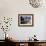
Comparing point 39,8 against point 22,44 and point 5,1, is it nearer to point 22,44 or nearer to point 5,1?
point 5,1

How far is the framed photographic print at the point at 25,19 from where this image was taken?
5.29m

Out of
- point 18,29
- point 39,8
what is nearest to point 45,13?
point 39,8

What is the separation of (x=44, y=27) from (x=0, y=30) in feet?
5.71

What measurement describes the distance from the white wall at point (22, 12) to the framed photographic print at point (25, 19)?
0.12m

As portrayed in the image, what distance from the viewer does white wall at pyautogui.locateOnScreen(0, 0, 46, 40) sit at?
5258mm

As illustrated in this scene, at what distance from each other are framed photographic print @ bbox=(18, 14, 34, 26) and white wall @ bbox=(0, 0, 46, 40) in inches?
4.7

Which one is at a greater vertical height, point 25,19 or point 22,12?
point 22,12

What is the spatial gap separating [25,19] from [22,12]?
0.30 metres

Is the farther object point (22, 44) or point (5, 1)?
point (5, 1)

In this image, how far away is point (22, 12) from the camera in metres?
5.30

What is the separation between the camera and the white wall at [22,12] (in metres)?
5.26

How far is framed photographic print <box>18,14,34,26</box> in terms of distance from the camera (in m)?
5.29

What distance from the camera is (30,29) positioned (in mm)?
5273

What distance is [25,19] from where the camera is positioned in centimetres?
532
